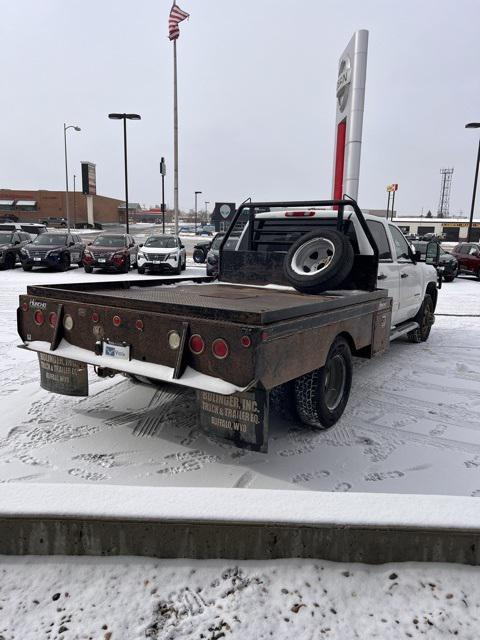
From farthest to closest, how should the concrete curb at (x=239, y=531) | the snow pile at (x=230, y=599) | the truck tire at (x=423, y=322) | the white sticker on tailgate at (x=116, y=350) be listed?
the truck tire at (x=423, y=322), the white sticker on tailgate at (x=116, y=350), the concrete curb at (x=239, y=531), the snow pile at (x=230, y=599)

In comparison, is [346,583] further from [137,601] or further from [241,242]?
[241,242]

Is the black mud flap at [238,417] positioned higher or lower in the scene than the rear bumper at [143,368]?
lower

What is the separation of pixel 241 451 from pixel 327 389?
96 centimetres

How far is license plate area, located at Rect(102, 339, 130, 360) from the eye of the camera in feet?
11.6

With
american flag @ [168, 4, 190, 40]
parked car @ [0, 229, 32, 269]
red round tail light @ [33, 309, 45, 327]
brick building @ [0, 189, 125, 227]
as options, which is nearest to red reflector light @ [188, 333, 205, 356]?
red round tail light @ [33, 309, 45, 327]

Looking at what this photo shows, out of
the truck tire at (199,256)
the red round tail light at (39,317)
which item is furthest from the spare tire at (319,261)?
the truck tire at (199,256)

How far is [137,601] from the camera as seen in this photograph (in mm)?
1981

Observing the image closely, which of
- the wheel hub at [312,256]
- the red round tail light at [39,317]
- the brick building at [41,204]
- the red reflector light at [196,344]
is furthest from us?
the brick building at [41,204]

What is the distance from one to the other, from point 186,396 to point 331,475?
192 centimetres

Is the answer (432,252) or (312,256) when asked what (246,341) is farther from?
(432,252)

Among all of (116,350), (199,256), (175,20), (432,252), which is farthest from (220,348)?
(175,20)

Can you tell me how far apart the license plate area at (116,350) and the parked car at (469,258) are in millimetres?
18089

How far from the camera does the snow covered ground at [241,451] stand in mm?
3301

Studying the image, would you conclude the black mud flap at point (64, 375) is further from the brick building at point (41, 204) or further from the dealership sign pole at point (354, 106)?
the brick building at point (41, 204)
